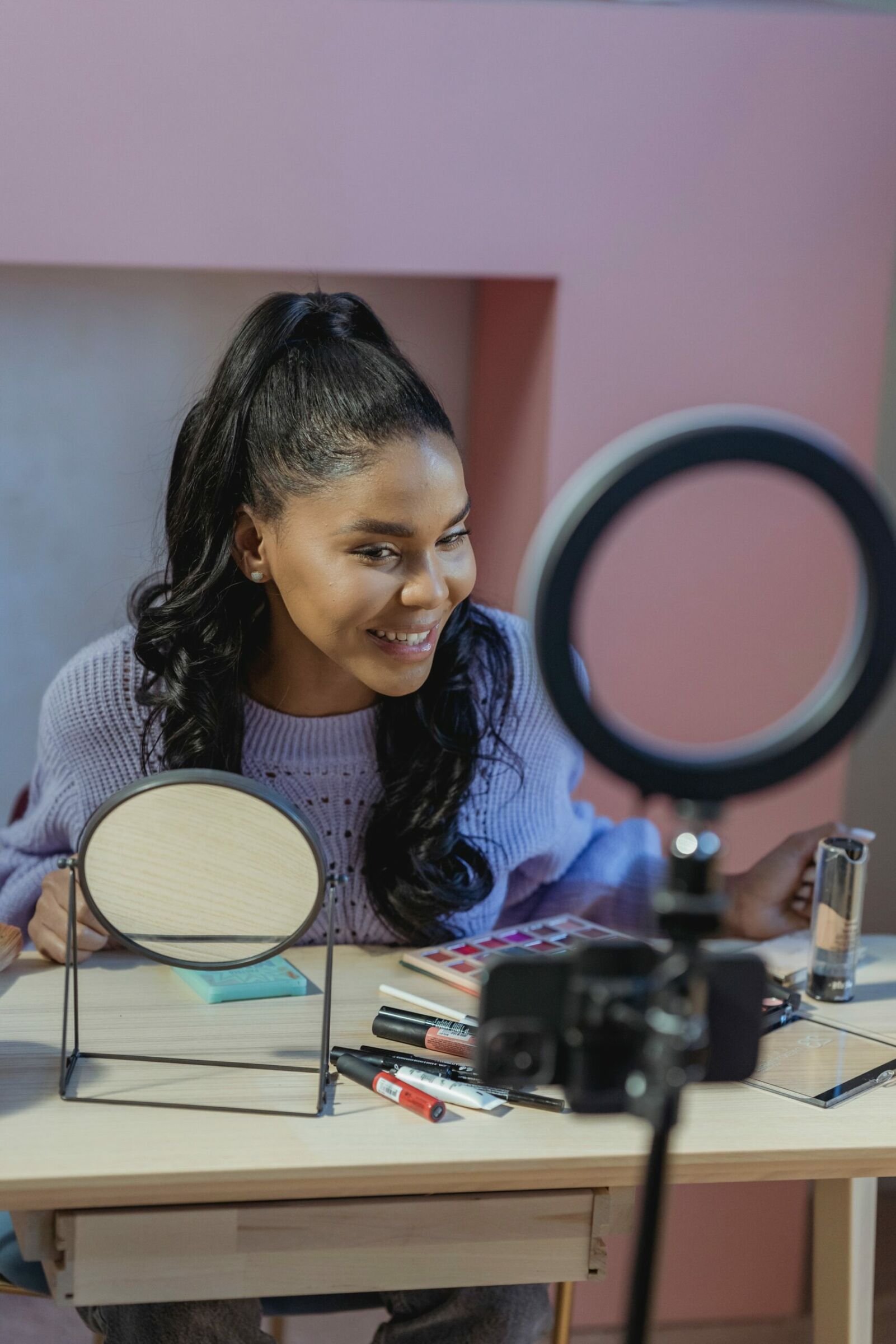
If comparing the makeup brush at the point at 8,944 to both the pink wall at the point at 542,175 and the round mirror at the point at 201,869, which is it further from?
the pink wall at the point at 542,175

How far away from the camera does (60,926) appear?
1180 millimetres

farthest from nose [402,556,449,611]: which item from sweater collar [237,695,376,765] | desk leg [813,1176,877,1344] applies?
desk leg [813,1176,877,1344]

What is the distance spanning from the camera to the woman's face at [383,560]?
118cm

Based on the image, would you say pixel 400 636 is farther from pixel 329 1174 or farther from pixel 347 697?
pixel 329 1174

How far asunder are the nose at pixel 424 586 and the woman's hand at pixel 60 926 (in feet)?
1.23

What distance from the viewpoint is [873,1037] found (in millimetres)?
1125

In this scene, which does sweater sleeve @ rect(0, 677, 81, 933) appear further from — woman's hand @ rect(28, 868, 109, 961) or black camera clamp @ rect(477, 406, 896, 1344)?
black camera clamp @ rect(477, 406, 896, 1344)

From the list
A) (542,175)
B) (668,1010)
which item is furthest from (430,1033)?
(542,175)

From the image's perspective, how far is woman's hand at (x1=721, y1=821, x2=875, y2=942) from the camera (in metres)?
1.30

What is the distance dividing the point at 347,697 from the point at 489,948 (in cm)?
29

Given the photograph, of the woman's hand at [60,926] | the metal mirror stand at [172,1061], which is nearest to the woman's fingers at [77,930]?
the woman's hand at [60,926]

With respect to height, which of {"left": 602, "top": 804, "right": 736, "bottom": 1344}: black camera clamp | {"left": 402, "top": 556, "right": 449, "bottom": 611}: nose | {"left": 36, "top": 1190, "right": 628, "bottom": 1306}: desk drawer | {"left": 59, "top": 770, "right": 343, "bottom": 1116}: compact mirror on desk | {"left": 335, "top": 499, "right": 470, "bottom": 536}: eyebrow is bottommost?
{"left": 36, "top": 1190, "right": 628, "bottom": 1306}: desk drawer

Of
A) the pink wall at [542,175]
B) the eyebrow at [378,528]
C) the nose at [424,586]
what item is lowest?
the nose at [424,586]

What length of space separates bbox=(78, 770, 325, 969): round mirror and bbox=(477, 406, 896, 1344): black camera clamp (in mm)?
529
